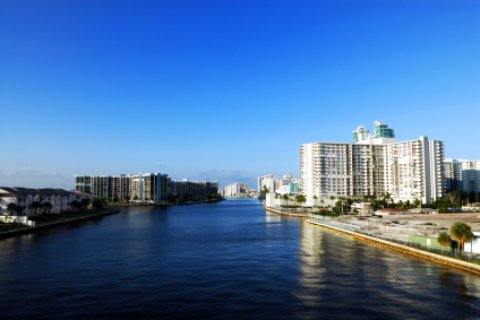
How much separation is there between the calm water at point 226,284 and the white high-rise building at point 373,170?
133453 millimetres

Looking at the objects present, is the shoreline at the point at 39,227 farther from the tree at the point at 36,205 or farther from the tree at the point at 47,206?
the tree at the point at 36,205

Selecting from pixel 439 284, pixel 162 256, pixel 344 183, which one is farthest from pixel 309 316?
pixel 344 183

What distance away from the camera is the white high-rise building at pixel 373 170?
594ft

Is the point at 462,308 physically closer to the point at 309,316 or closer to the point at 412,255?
the point at 309,316

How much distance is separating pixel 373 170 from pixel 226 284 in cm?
17733

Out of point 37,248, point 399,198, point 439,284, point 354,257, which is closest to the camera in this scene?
point 439,284

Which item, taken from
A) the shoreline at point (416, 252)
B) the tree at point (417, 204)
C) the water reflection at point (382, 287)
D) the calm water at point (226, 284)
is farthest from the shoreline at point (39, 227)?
the tree at point (417, 204)

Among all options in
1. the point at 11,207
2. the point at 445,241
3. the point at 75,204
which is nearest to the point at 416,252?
the point at 445,241

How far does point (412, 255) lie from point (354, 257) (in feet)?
28.4

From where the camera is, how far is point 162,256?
2060 inches

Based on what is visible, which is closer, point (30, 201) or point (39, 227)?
point (39, 227)

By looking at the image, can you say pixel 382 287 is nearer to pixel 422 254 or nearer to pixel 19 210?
pixel 422 254

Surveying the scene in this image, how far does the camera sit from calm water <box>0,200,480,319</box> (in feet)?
94.2

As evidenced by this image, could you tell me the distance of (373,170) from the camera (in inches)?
7776
